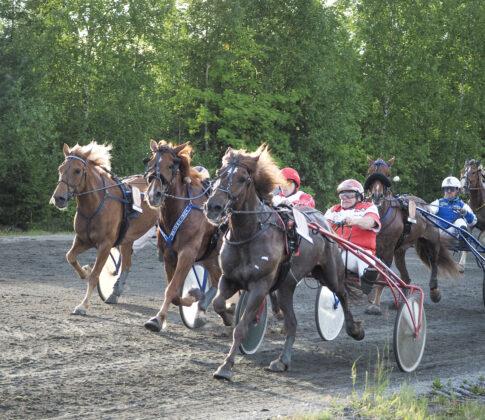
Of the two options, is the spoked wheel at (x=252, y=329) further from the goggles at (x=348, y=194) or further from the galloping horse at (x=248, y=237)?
the goggles at (x=348, y=194)

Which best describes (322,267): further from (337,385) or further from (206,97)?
(206,97)

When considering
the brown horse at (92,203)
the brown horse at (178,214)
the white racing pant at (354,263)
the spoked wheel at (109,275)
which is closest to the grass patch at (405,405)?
the white racing pant at (354,263)

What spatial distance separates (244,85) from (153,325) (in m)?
21.2

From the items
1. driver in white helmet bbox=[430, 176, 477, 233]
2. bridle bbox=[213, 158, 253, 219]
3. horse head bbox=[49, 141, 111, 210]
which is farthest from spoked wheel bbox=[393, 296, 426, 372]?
driver in white helmet bbox=[430, 176, 477, 233]

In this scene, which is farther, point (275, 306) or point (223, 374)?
point (275, 306)

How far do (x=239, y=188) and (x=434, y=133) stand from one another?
28.5 m

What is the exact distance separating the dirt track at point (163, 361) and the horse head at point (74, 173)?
1219mm

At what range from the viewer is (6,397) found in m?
5.55

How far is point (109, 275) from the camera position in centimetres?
1063

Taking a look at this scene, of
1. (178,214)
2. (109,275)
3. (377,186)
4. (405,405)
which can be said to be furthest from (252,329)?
(377,186)

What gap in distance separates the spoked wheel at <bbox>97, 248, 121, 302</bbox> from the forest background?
10611 millimetres

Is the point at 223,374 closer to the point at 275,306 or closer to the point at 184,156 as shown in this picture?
the point at 275,306

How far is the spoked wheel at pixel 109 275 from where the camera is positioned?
34.1 feet

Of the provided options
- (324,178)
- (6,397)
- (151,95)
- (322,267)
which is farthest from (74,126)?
(6,397)
